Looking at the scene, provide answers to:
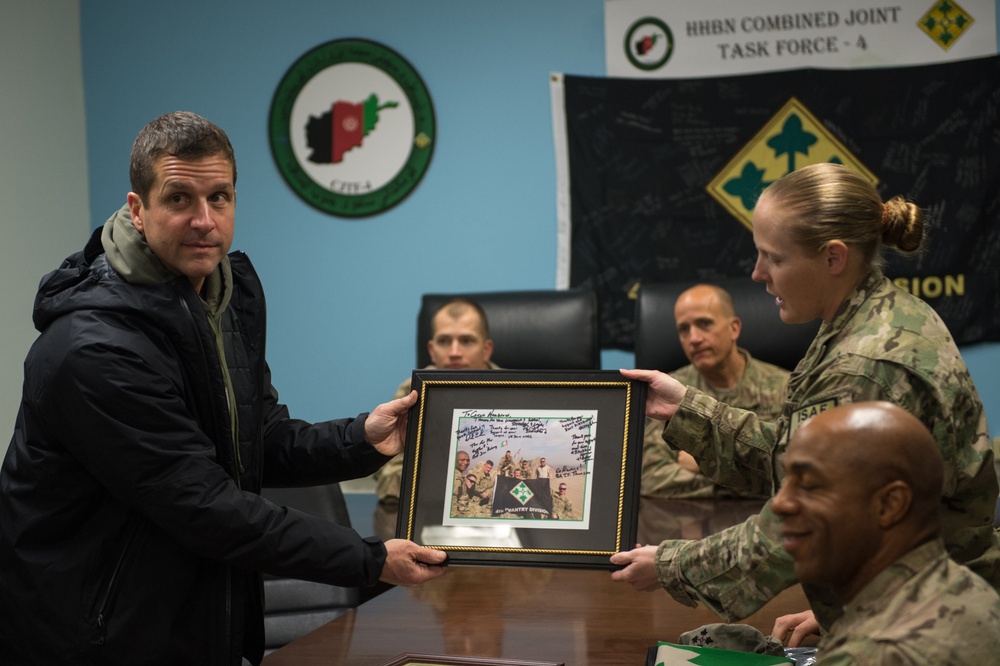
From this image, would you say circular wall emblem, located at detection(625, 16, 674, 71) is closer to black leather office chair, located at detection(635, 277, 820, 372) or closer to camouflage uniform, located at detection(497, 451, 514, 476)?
black leather office chair, located at detection(635, 277, 820, 372)

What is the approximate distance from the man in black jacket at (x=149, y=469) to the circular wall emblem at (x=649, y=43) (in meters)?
3.46

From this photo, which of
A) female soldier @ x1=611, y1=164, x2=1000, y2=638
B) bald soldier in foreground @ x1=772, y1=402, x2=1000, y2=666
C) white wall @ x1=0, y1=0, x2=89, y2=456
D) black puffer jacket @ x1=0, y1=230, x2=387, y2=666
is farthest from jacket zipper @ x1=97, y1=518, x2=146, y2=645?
white wall @ x1=0, y1=0, x2=89, y2=456

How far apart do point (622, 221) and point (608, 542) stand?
3.32 metres

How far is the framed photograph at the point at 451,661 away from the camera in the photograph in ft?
5.51

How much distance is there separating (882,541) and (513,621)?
36.5 inches

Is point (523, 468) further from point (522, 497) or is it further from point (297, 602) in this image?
point (297, 602)

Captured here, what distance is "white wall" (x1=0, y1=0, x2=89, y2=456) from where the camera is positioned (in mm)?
4680

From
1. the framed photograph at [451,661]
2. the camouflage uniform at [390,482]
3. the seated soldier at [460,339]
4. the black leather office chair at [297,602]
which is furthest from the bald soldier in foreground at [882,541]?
the seated soldier at [460,339]

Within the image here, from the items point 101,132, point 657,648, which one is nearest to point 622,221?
point 101,132

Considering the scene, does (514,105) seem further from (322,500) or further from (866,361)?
(866,361)

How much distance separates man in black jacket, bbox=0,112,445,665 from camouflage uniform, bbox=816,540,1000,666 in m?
0.90

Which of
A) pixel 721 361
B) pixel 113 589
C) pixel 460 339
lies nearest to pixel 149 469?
pixel 113 589

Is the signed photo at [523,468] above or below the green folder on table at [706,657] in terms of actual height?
above

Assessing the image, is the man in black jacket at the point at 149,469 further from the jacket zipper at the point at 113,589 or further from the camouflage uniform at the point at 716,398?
the camouflage uniform at the point at 716,398
